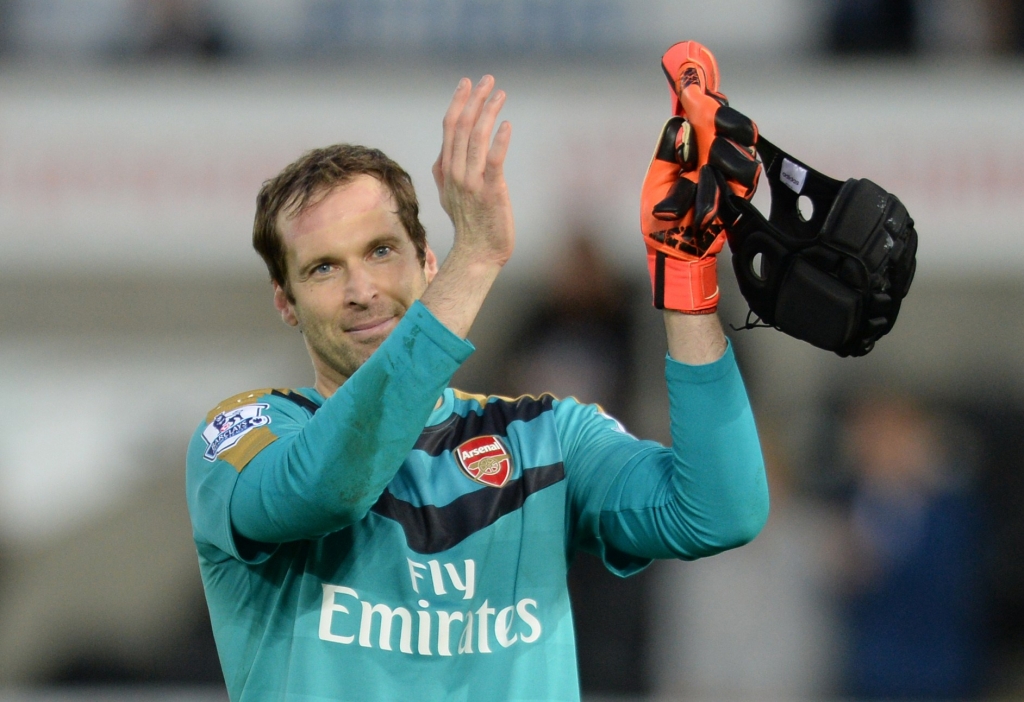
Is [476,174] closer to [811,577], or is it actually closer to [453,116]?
[453,116]

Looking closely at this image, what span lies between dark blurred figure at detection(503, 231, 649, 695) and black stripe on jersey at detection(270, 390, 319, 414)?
2.80 meters

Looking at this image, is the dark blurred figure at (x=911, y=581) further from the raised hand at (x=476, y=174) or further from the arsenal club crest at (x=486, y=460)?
the raised hand at (x=476, y=174)

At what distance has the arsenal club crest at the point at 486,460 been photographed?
2.45 m

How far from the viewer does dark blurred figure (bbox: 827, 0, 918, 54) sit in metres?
6.83

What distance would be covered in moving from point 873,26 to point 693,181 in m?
5.10

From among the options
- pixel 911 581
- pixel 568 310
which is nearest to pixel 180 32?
pixel 568 310

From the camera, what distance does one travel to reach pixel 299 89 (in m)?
6.55

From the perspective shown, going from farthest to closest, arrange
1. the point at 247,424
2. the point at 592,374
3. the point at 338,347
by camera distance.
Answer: the point at 592,374 → the point at 338,347 → the point at 247,424

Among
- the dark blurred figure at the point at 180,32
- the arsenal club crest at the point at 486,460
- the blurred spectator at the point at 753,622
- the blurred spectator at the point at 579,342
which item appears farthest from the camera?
the dark blurred figure at the point at 180,32

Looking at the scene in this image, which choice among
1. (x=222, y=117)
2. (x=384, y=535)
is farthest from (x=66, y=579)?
(x=384, y=535)

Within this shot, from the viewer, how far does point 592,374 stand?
5.40m

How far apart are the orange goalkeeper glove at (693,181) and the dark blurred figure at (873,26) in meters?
4.86

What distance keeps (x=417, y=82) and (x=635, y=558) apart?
14.6 ft

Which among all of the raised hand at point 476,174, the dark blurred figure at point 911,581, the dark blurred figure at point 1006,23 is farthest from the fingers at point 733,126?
the dark blurred figure at point 1006,23
